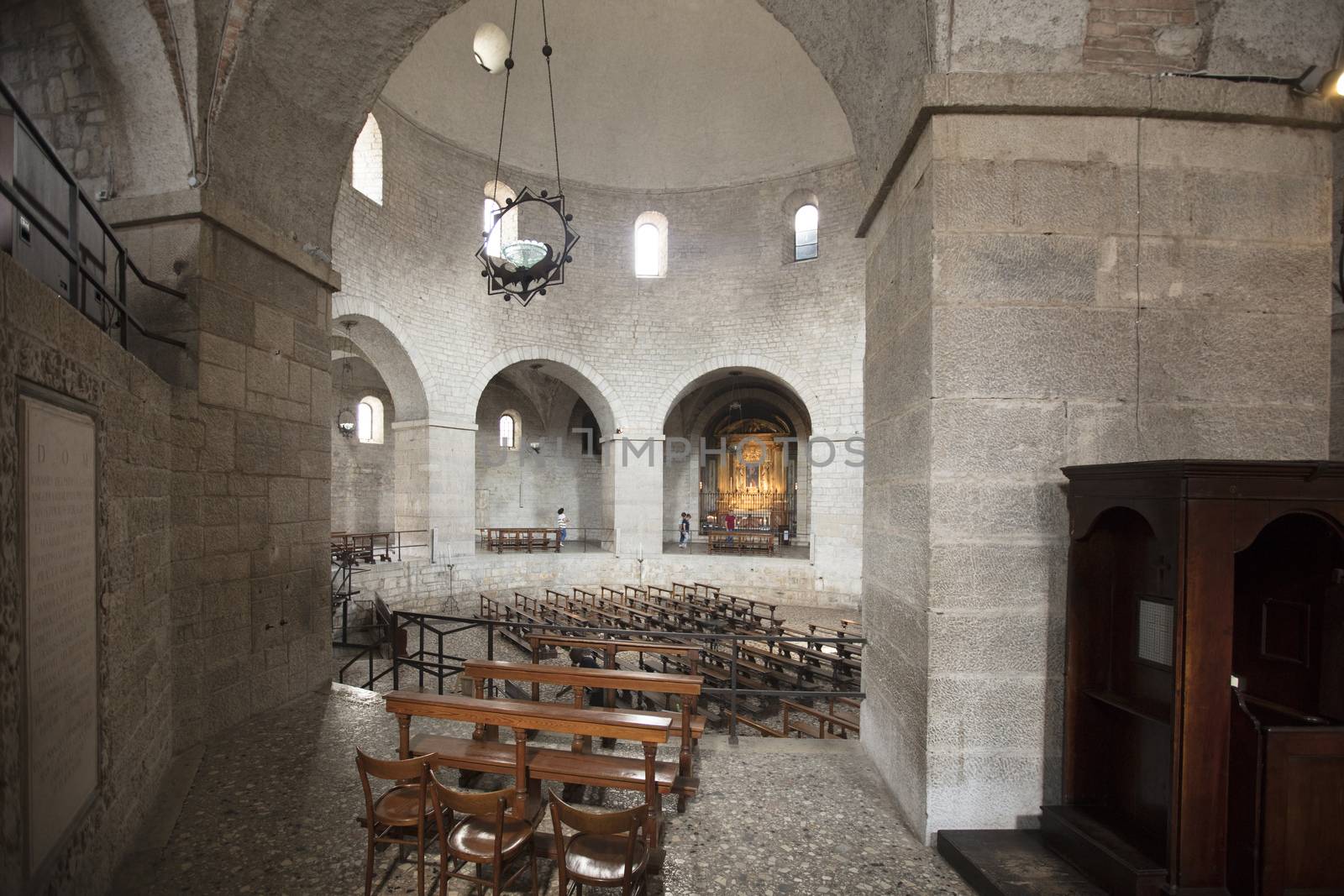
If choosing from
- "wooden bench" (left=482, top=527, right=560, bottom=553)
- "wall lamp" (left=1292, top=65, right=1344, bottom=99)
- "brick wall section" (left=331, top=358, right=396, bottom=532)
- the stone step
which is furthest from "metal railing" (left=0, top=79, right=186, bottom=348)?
"brick wall section" (left=331, top=358, right=396, bottom=532)

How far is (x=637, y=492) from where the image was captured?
14.1m

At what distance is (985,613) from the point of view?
2941 mm

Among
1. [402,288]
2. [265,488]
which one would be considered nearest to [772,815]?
[265,488]

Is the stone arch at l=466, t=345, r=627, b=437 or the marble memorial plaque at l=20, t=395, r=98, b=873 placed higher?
the stone arch at l=466, t=345, r=627, b=437

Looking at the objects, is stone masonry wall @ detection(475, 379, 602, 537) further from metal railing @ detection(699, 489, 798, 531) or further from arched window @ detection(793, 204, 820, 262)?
arched window @ detection(793, 204, 820, 262)

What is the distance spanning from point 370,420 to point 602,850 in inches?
630

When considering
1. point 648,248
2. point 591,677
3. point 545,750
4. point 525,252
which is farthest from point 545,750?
point 648,248

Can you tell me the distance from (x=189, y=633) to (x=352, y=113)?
161 inches

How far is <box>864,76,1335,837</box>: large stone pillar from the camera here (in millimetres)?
2932

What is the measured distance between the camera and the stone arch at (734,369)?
13.5 metres

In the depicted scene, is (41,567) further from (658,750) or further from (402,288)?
(402,288)

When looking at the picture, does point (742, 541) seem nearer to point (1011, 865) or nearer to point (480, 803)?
point (1011, 865)

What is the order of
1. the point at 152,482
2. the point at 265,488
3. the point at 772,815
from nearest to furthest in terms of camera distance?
the point at 772,815 < the point at 152,482 < the point at 265,488

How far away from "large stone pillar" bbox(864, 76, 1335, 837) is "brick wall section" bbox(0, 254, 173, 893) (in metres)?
3.36
